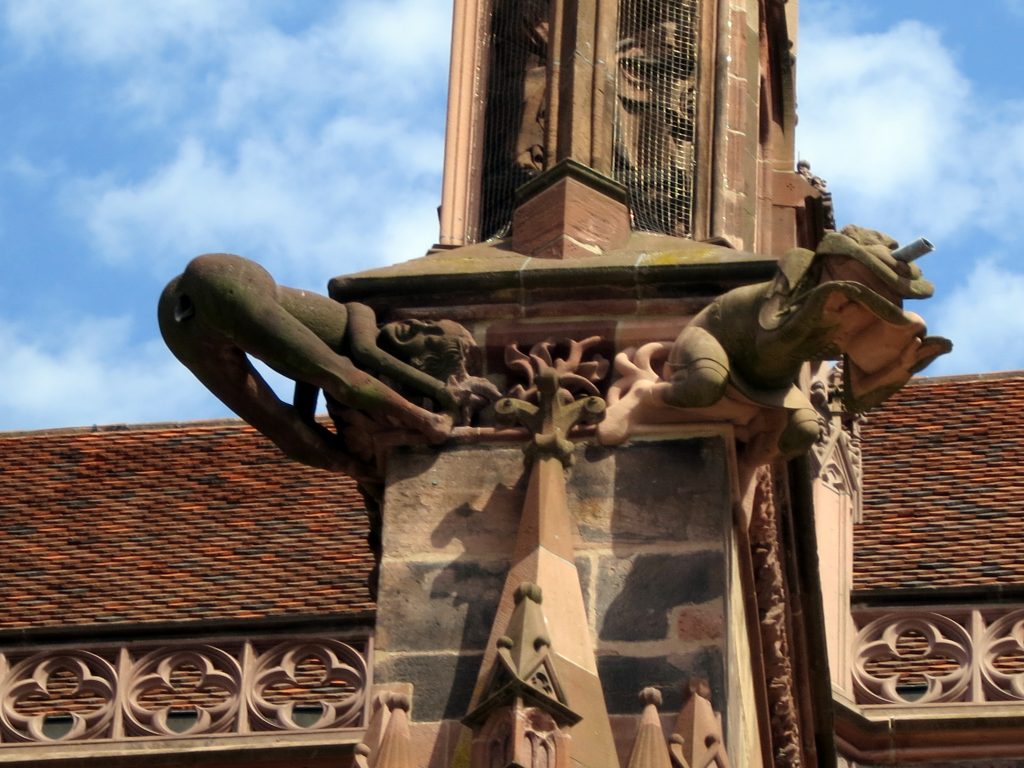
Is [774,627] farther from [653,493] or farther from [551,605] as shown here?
[551,605]

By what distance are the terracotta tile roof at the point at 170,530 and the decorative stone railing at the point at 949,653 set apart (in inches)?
73.6

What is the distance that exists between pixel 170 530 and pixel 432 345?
678 centimetres

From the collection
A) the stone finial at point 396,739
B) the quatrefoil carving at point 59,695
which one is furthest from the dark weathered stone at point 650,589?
the quatrefoil carving at point 59,695

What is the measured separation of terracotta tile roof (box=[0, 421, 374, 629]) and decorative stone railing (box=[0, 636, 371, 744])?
0.19 m

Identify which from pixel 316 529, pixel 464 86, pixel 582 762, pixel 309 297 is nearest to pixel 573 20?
pixel 464 86

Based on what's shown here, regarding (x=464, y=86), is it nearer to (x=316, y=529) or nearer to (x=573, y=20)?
(x=573, y=20)

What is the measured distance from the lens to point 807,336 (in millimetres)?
8000

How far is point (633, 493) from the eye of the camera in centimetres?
805

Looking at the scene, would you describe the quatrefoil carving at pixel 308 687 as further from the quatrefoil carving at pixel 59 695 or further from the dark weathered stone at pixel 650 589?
the dark weathered stone at pixel 650 589

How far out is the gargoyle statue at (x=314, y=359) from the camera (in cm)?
816

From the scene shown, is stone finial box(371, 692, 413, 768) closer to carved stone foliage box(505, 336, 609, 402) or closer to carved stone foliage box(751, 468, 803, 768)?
carved stone foliage box(505, 336, 609, 402)

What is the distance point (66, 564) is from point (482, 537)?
6854 millimetres

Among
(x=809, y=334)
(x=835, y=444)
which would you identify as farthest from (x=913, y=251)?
(x=835, y=444)

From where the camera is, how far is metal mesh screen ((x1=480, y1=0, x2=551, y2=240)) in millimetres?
8867
